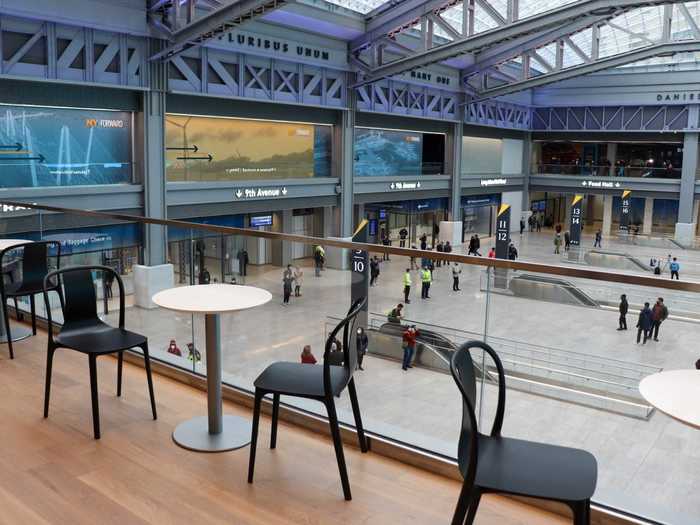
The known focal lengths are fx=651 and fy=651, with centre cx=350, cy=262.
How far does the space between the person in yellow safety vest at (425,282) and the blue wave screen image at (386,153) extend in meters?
20.1

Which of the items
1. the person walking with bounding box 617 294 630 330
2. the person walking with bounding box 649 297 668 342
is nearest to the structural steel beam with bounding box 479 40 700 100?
the person walking with bounding box 617 294 630 330

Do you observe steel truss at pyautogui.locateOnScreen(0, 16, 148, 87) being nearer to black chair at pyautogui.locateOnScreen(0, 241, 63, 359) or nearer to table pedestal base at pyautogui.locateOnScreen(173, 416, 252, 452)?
black chair at pyautogui.locateOnScreen(0, 241, 63, 359)

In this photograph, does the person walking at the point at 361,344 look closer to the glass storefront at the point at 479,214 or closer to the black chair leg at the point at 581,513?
the black chair leg at the point at 581,513

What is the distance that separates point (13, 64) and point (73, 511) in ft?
43.6

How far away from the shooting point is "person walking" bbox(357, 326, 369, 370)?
11.6 feet

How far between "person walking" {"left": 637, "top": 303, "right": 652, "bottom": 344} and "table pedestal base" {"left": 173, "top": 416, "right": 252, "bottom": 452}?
2.34 meters

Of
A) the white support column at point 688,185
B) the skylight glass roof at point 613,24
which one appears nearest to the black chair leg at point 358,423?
the skylight glass roof at point 613,24

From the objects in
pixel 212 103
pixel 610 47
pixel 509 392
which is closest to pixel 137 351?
pixel 509 392

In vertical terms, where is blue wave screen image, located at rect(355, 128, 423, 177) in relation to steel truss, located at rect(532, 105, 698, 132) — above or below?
below

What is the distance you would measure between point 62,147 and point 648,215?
113 ft

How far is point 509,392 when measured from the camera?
322 centimetres

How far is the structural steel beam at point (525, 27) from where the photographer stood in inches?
693

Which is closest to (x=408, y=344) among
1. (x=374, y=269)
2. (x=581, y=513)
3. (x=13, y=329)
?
(x=374, y=269)

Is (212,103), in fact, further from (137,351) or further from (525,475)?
(525,475)
